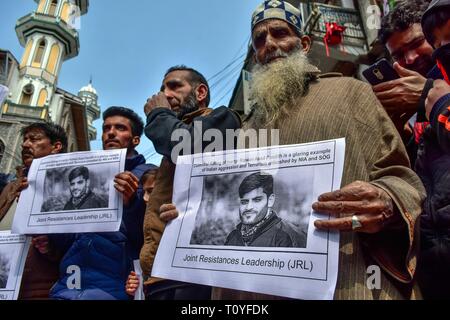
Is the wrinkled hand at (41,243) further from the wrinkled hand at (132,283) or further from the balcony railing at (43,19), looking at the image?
the balcony railing at (43,19)

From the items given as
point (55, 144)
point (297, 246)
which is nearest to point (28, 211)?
point (55, 144)

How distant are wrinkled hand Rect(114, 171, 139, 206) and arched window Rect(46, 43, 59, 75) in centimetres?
2634

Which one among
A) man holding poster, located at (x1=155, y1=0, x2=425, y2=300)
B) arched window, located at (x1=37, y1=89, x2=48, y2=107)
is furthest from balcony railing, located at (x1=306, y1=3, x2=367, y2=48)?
arched window, located at (x1=37, y1=89, x2=48, y2=107)

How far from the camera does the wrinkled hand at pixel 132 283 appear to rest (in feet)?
7.02

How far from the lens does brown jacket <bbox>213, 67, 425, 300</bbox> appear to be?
92cm

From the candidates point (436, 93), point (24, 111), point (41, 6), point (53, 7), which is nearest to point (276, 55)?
point (436, 93)

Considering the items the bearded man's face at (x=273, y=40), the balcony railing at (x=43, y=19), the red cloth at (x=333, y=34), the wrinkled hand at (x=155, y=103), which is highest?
the balcony railing at (x=43, y=19)

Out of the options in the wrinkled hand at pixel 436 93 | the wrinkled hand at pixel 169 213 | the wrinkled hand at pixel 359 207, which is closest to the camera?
the wrinkled hand at pixel 359 207

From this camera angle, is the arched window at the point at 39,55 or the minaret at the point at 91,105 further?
the minaret at the point at 91,105

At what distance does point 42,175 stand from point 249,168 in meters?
1.36

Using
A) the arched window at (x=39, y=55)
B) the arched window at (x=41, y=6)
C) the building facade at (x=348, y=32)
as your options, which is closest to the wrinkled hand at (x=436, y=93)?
the building facade at (x=348, y=32)

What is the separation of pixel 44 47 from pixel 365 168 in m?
28.5

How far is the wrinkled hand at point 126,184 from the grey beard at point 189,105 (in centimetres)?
44

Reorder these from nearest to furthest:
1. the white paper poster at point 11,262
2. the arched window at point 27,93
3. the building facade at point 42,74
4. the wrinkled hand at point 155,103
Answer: the wrinkled hand at point 155,103
the white paper poster at point 11,262
the building facade at point 42,74
the arched window at point 27,93
